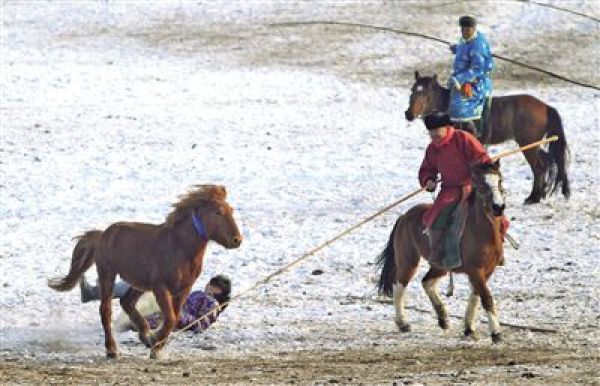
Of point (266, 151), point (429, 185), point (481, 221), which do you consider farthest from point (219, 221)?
point (266, 151)

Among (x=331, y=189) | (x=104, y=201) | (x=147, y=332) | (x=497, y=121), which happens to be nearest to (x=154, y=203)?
(x=104, y=201)

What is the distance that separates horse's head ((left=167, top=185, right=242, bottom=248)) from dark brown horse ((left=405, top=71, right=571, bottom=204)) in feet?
25.9

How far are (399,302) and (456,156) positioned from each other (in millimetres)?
1527

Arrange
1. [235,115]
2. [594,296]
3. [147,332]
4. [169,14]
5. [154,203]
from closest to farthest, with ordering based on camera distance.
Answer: [147,332]
[594,296]
[154,203]
[235,115]
[169,14]

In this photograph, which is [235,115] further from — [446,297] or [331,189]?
[446,297]

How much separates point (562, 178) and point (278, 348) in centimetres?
786

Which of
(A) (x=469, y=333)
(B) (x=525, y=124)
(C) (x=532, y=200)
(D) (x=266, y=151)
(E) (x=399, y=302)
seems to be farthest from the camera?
(D) (x=266, y=151)

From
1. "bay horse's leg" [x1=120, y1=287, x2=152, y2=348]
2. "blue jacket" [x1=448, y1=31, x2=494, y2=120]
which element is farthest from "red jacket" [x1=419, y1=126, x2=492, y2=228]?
"blue jacket" [x1=448, y1=31, x2=494, y2=120]

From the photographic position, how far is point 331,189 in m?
20.9

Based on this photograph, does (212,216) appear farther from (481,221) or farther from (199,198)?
(481,221)

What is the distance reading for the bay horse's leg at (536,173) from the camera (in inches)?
797

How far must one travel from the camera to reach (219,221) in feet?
42.8

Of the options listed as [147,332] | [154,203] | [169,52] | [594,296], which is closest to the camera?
[147,332]

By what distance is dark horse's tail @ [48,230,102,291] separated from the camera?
13.7m
